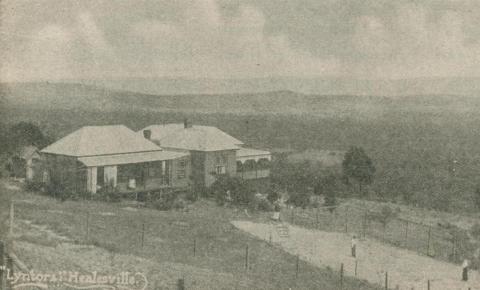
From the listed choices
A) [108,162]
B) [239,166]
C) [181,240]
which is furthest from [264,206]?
[181,240]

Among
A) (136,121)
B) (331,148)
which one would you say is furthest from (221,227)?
(331,148)

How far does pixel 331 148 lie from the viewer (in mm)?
52125

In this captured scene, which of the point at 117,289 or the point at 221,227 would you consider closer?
the point at 117,289

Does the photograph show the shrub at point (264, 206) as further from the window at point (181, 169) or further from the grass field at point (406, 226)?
the window at point (181, 169)

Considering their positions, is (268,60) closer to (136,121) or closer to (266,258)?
(136,121)

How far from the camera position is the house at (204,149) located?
32.9 metres

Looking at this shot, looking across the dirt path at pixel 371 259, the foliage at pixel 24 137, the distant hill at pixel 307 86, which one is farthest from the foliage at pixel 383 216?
the foliage at pixel 24 137

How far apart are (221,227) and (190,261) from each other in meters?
5.30

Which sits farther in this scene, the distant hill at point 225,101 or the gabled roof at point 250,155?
the gabled roof at point 250,155

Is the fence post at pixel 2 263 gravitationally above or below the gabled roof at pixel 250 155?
below

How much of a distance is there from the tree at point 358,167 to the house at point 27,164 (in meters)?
17.4

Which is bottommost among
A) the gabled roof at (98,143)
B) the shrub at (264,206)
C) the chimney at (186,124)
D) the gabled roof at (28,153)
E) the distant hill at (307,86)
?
the shrub at (264,206)

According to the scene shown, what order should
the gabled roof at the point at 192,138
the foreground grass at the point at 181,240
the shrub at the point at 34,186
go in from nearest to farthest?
1. the foreground grass at the point at 181,240
2. the shrub at the point at 34,186
3. the gabled roof at the point at 192,138

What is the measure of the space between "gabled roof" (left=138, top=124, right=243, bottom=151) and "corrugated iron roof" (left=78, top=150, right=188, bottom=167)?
1347 millimetres
